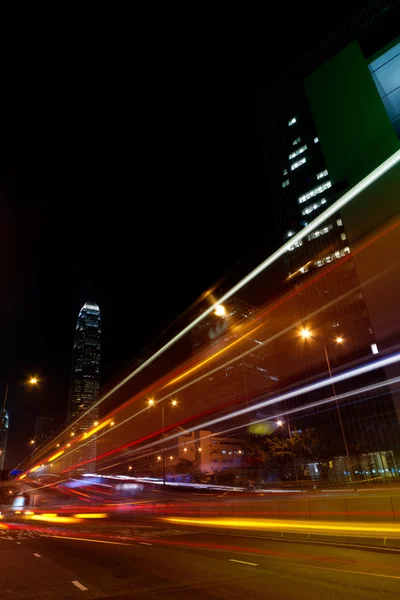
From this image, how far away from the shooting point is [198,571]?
8492 millimetres

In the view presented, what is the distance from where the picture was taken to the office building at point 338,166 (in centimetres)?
1467

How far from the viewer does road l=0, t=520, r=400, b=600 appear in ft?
22.2

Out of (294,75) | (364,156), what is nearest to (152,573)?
(364,156)

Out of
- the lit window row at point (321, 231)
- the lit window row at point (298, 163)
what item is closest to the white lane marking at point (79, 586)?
the lit window row at point (298, 163)

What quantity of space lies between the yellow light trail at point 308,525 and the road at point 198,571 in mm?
2180

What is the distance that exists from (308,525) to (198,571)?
8504 millimetres

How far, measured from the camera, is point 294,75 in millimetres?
27328

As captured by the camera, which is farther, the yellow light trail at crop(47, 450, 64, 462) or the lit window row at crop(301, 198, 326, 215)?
the yellow light trail at crop(47, 450, 64, 462)

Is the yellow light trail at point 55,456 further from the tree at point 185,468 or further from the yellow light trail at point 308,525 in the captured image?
the yellow light trail at point 308,525

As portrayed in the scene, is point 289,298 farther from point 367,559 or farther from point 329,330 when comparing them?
point 367,559

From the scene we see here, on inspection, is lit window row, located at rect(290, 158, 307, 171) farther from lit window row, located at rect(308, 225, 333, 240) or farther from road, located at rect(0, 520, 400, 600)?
road, located at rect(0, 520, 400, 600)

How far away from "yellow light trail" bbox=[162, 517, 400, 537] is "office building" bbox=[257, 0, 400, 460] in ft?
27.2

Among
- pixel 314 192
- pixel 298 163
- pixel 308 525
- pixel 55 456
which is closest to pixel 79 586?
pixel 308 525

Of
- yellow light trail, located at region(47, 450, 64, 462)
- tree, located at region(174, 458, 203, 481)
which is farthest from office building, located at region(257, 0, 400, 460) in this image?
yellow light trail, located at region(47, 450, 64, 462)
